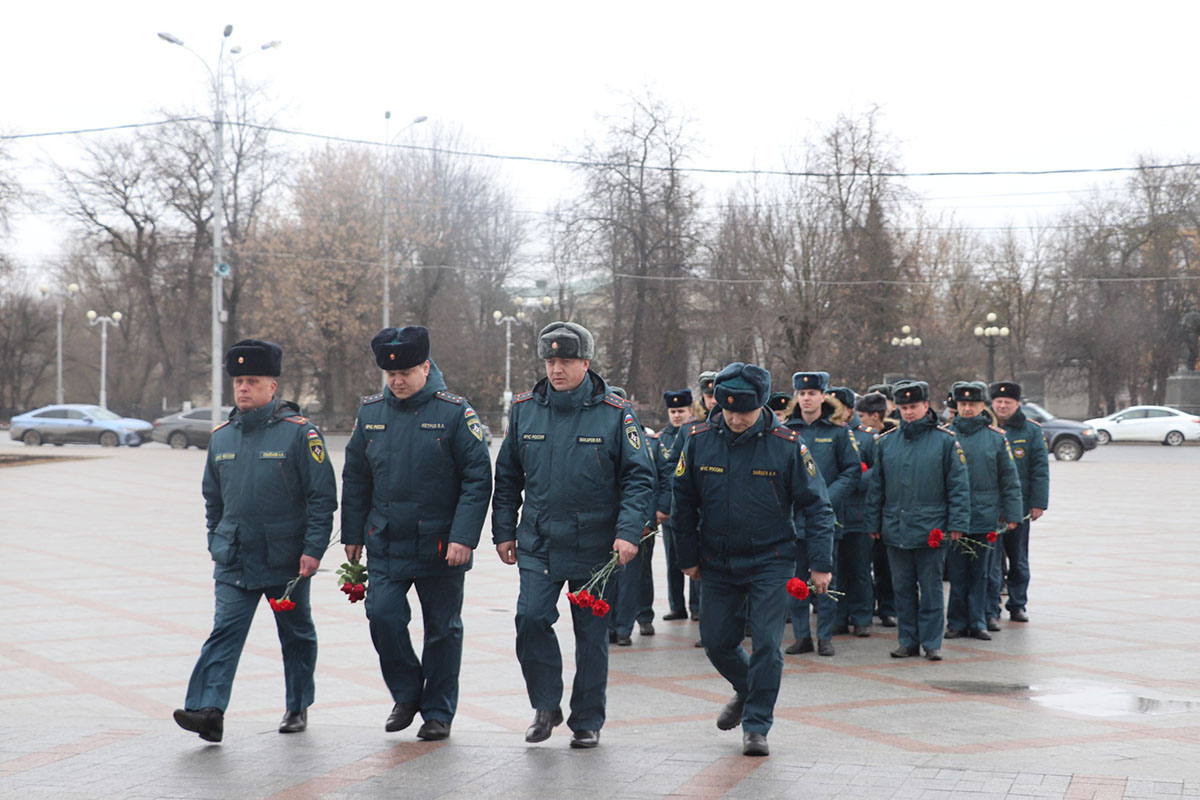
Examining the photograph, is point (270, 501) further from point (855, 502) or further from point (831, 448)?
point (855, 502)

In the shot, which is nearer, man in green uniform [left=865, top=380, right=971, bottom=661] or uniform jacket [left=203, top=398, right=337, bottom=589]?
uniform jacket [left=203, top=398, right=337, bottom=589]

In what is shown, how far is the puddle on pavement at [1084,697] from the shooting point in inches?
266

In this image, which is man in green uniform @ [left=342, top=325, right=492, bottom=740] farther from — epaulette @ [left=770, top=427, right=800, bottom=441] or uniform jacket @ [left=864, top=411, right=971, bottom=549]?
uniform jacket @ [left=864, top=411, right=971, bottom=549]

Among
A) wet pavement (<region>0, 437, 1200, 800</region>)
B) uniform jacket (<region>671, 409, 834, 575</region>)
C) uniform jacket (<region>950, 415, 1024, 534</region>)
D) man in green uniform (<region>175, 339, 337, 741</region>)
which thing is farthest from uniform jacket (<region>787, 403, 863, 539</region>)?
man in green uniform (<region>175, 339, 337, 741</region>)

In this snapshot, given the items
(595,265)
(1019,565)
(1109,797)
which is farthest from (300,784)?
(595,265)

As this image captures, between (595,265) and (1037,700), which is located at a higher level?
(595,265)

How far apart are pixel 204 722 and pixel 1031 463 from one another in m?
7.20

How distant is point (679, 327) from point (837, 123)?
9719 mm

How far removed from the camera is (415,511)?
5875 mm

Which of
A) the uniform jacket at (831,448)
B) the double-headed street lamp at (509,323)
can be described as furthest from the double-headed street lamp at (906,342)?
the uniform jacket at (831,448)

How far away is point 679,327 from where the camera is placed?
162ft

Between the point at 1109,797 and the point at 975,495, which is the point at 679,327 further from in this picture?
the point at 1109,797

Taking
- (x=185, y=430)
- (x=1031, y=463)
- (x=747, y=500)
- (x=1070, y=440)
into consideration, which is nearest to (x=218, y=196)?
(x=185, y=430)

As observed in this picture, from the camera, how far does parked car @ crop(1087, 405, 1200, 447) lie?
42469mm
